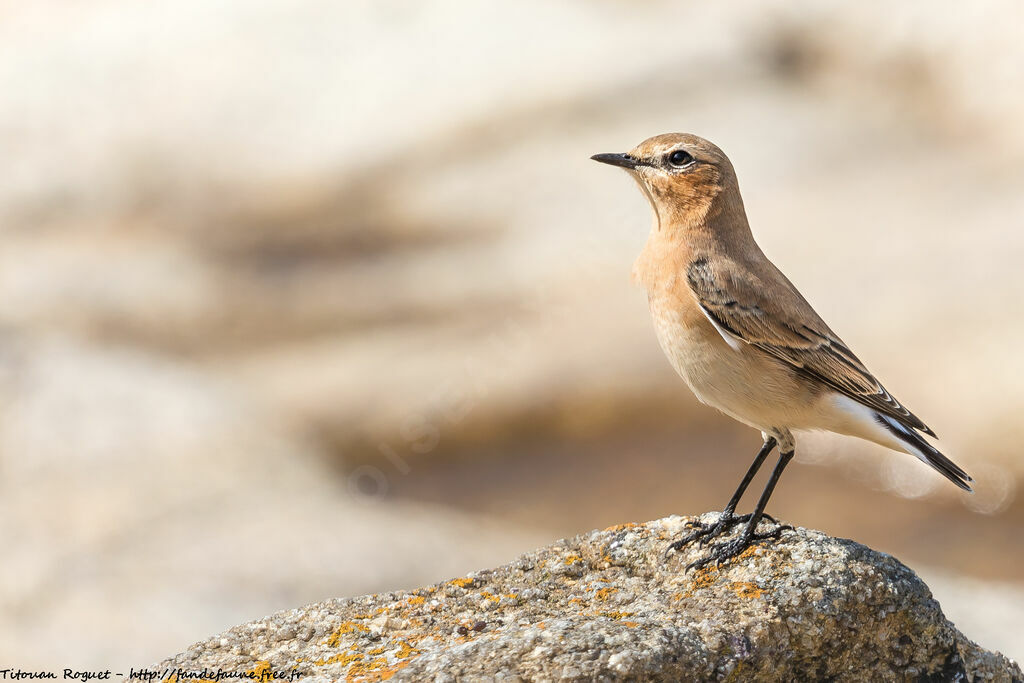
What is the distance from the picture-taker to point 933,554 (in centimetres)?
1427

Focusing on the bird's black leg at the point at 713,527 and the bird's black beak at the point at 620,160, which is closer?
the bird's black leg at the point at 713,527

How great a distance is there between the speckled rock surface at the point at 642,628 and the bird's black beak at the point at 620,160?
2.66 meters

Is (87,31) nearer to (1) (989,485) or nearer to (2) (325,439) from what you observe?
(2) (325,439)

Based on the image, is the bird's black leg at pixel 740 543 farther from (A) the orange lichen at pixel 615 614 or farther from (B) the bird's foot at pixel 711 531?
(A) the orange lichen at pixel 615 614

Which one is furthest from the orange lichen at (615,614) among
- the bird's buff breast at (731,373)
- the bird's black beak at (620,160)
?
the bird's black beak at (620,160)

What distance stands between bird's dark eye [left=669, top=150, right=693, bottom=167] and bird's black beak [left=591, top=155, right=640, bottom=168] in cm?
25

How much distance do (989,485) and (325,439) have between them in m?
9.46

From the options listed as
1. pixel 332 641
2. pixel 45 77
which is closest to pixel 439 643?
pixel 332 641

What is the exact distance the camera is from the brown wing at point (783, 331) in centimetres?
686

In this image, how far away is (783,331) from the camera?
6.98 meters

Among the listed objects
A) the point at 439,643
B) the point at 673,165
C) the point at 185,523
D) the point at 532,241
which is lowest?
the point at 439,643

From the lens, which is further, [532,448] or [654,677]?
[532,448]

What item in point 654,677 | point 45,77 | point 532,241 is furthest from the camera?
point 45,77

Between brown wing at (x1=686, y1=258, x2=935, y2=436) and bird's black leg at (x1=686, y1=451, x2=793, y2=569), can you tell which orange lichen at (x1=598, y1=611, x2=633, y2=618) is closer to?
bird's black leg at (x1=686, y1=451, x2=793, y2=569)
